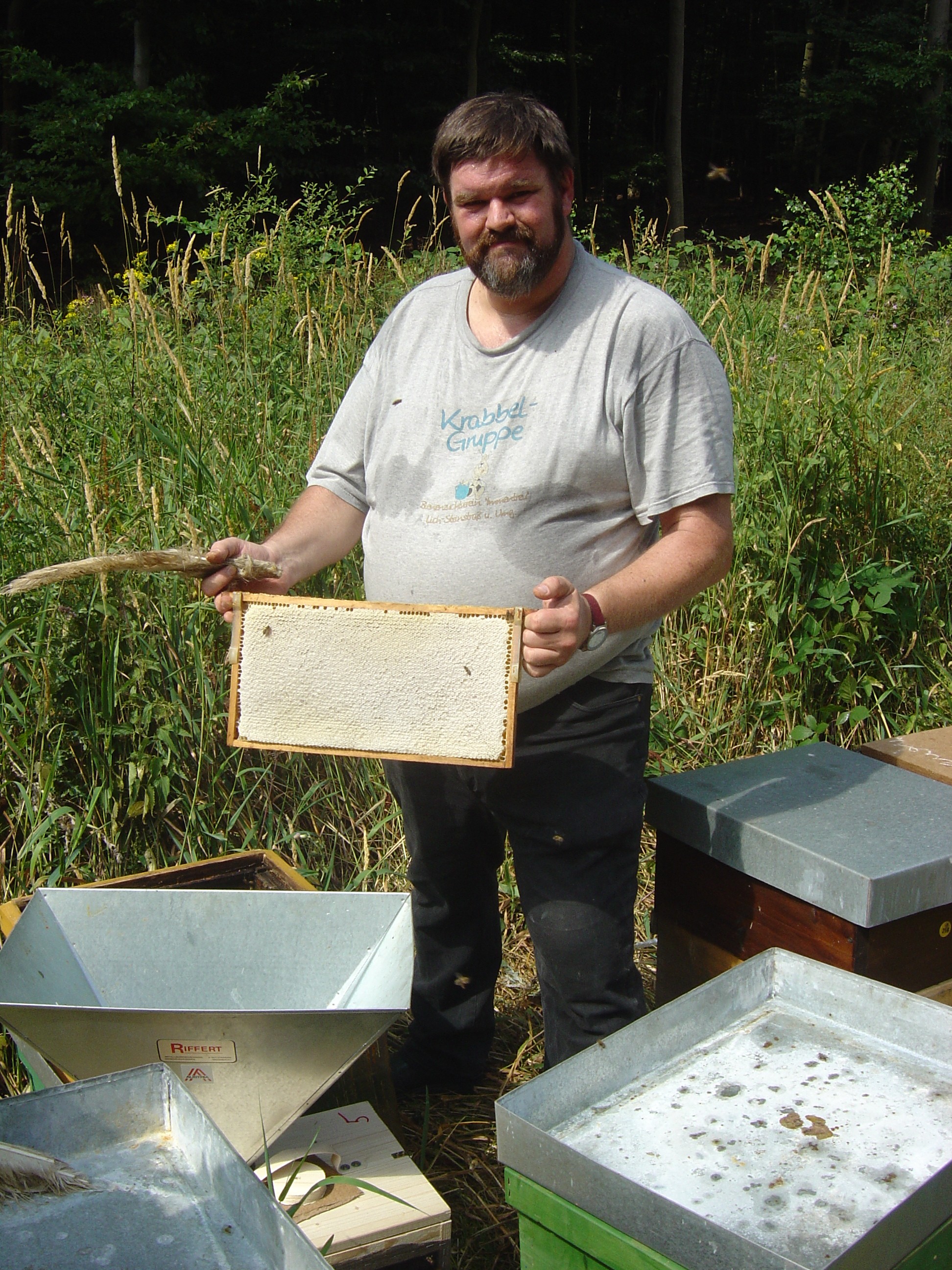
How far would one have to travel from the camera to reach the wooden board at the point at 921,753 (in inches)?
97.7

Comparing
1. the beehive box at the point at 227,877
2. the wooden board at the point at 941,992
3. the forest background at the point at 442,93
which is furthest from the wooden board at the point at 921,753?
the forest background at the point at 442,93

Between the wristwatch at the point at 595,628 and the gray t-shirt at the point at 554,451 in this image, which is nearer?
the wristwatch at the point at 595,628

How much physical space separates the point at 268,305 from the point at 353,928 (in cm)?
302

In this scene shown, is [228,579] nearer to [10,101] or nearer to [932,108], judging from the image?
[10,101]

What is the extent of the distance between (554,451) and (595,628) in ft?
1.18

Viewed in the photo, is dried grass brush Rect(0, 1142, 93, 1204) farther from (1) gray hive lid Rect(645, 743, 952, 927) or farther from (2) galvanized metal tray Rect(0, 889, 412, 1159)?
(1) gray hive lid Rect(645, 743, 952, 927)

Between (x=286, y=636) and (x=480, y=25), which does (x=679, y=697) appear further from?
(x=480, y=25)

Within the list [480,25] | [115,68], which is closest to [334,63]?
[480,25]

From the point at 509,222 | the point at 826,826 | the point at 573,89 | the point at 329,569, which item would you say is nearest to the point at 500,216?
the point at 509,222

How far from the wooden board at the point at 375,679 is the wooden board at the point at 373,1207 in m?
0.65

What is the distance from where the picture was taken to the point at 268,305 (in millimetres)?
4262

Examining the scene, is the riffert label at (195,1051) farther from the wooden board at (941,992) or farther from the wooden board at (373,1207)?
the wooden board at (941,992)

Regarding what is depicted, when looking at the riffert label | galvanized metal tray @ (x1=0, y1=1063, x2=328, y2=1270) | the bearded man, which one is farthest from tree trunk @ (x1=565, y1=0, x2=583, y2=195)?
galvanized metal tray @ (x1=0, y1=1063, x2=328, y2=1270)

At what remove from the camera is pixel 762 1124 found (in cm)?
140
